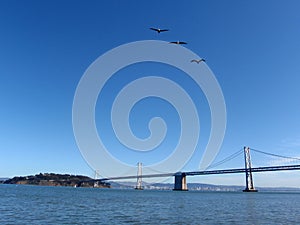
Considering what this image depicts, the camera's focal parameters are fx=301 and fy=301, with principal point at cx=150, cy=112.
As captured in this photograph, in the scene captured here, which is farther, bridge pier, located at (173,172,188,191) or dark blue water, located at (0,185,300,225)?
bridge pier, located at (173,172,188,191)

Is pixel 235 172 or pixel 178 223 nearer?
pixel 178 223

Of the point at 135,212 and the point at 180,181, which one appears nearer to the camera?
the point at 135,212

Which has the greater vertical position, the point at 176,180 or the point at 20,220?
the point at 176,180

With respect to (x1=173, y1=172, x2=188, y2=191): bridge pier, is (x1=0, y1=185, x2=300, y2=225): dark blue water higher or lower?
lower

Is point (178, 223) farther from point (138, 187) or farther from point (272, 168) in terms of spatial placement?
point (138, 187)

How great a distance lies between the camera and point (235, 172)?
110m

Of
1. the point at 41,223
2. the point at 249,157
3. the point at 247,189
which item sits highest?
the point at 249,157

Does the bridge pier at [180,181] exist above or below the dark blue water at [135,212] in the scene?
above

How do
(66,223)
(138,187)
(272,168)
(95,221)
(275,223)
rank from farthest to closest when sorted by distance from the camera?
(138,187), (272,168), (275,223), (95,221), (66,223)

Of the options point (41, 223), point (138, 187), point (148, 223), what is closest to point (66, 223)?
point (41, 223)

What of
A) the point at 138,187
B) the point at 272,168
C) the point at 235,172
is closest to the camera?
the point at 272,168

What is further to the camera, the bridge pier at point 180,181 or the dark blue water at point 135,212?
the bridge pier at point 180,181

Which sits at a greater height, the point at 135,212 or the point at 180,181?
the point at 180,181

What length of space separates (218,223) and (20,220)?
13360 millimetres
